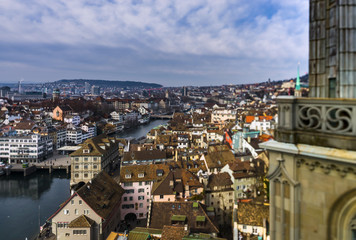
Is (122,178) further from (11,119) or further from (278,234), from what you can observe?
(11,119)

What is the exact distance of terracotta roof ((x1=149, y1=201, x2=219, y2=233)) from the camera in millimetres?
14695

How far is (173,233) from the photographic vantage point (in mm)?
13023

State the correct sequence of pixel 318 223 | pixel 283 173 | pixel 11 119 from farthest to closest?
pixel 11 119
pixel 283 173
pixel 318 223

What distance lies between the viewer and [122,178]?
22156 mm

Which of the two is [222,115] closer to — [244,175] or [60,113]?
[60,113]

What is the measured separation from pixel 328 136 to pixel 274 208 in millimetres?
967

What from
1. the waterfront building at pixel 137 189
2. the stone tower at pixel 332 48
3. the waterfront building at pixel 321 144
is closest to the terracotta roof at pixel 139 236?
the waterfront building at pixel 137 189

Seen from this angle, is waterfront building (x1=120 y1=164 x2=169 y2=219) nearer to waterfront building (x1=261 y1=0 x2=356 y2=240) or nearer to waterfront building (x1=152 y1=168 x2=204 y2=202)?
waterfront building (x1=152 y1=168 x2=204 y2=202)

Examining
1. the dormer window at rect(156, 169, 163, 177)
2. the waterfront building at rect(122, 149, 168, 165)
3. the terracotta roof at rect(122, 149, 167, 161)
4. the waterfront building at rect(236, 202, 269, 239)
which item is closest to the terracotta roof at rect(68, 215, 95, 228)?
the dormer window at rect(156, 169, 163, 177)

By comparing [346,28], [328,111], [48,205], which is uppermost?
[346,28]

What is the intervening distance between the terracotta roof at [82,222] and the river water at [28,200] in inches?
227

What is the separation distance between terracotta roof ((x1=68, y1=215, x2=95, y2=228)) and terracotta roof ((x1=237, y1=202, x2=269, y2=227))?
844 centimetres

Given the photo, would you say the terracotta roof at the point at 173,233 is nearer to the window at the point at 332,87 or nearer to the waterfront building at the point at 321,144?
the waterfront building at the point at 321,144

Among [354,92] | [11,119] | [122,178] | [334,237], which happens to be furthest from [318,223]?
[11,119]
